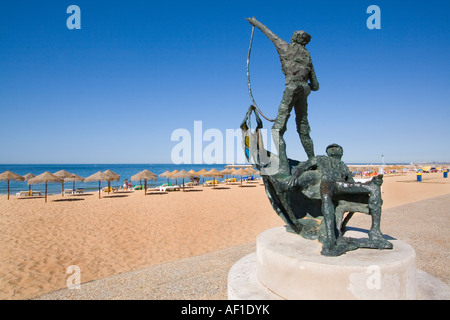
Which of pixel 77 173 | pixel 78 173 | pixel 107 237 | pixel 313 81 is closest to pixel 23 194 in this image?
pixel 107 237

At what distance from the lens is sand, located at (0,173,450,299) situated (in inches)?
229

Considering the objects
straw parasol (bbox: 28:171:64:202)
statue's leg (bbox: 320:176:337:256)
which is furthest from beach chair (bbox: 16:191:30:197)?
statue's leg (bbox: 320:176:337:256)

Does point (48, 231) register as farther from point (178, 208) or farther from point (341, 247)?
point (341, 247)

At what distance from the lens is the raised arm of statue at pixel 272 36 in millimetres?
4523

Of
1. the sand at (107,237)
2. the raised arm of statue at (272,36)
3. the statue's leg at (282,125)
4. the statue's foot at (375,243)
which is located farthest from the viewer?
the sand at (107,237)

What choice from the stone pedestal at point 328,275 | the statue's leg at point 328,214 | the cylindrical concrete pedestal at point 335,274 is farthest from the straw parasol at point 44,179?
the statue's leg at point 328,214

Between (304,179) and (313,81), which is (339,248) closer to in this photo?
(304,179)

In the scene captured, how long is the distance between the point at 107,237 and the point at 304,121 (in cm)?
751

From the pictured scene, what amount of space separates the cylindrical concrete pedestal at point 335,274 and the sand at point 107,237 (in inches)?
123

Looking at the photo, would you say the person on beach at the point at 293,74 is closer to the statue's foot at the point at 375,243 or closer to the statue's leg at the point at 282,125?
the statue's leg at the point at 282,125

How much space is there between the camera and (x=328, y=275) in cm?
301
